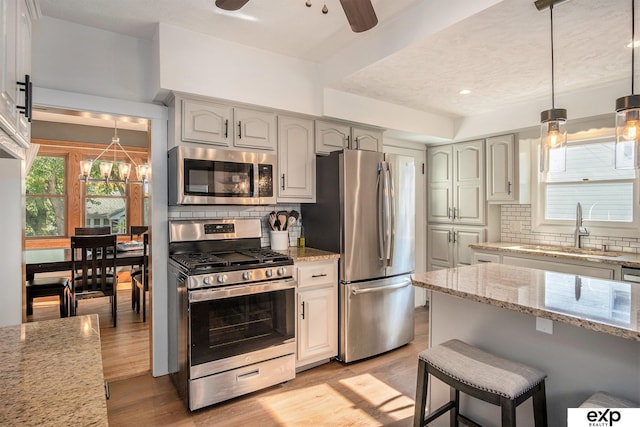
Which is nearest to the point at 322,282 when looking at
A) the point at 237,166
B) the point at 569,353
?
the point at 237,166

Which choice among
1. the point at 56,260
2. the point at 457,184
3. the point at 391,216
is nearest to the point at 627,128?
the point at 391,216

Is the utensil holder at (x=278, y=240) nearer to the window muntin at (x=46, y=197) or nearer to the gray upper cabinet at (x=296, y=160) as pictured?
the gray upper cabinet at (x=296, y=160)

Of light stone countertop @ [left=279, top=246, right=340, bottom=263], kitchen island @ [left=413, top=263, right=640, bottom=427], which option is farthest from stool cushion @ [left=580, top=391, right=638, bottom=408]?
light stone countertop @ [left=279, top=246, right=340, bottom=263]

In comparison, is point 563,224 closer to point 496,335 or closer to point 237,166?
point 496,335

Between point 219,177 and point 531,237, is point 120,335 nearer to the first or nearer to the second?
point 219,177

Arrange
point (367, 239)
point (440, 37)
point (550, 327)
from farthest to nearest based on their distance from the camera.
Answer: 1. point (367, 239)
2. point (440, 37)
3. point (550, 327)

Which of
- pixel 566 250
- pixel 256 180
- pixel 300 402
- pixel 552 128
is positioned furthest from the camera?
pixel 566 250

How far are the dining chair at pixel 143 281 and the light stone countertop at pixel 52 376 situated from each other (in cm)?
262

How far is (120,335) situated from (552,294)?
385cm

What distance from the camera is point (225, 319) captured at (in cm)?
246

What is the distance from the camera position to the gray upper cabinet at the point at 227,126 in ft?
8.78

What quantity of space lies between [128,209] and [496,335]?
5.85 meters

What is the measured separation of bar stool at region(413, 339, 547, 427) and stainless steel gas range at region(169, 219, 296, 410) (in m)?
1.23

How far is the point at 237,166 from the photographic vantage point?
2.85 m
